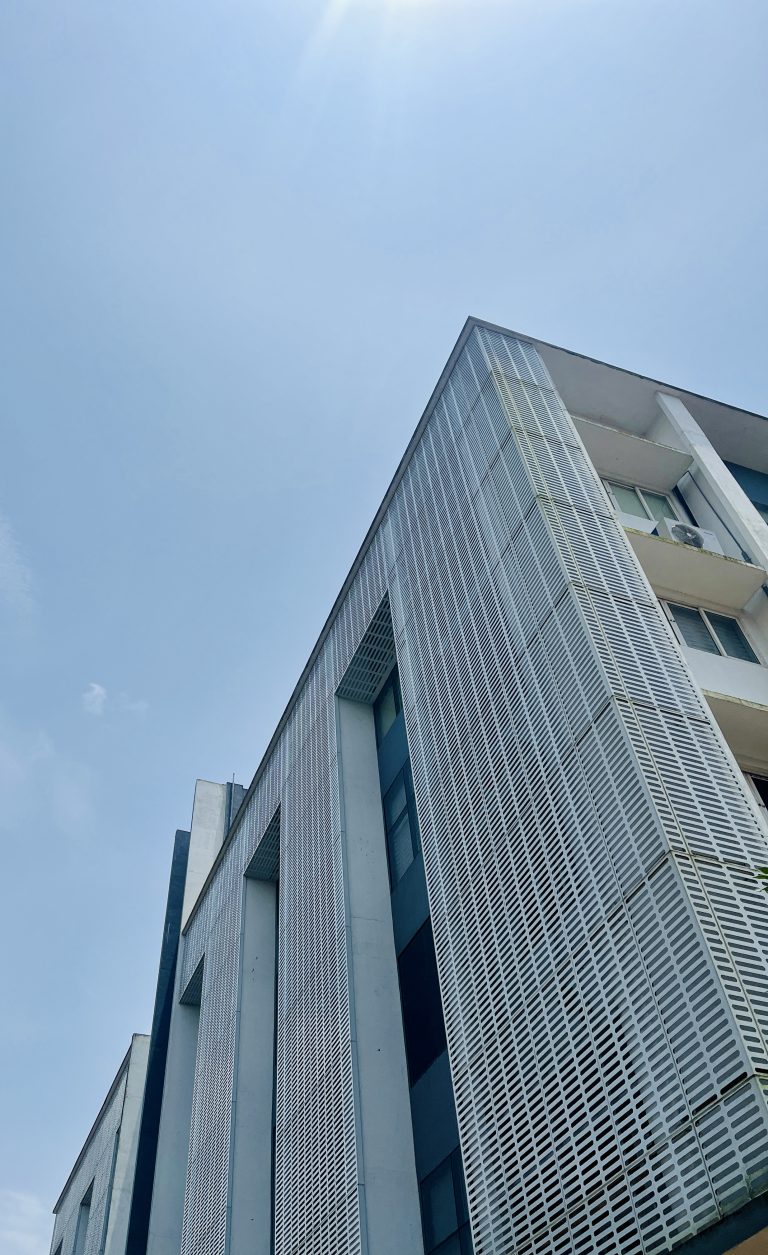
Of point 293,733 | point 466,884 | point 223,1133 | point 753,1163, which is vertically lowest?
point 753,1163

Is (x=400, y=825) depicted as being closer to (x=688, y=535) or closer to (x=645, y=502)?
(x=688, y=535)

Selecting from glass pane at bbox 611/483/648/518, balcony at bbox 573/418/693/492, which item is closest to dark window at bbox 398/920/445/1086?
glass pane at bbox 611/483/648/518

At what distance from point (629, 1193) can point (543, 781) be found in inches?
181

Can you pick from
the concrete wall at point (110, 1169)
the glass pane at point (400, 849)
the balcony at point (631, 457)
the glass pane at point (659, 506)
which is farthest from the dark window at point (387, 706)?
the concrete wall at point (110, 1169)

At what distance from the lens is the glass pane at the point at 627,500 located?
60.1ft

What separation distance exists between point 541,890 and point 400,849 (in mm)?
7186

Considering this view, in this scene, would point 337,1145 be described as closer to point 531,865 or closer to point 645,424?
point 531,865

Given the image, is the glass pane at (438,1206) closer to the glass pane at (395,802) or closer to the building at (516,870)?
the building at (516,870)

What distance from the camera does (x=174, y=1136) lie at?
26.7 meters

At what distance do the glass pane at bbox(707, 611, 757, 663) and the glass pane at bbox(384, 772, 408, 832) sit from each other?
6538 mm

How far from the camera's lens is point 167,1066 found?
28078mm

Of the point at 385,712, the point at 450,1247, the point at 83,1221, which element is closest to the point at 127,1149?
the point at 83,1221

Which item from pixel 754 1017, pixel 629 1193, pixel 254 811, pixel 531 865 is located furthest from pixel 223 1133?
pixel 754 1017

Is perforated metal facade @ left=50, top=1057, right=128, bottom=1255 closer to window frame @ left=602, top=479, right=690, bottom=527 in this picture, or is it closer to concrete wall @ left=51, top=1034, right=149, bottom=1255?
concrete wall @ left=51, top=1034, right=149, bottom=1255
